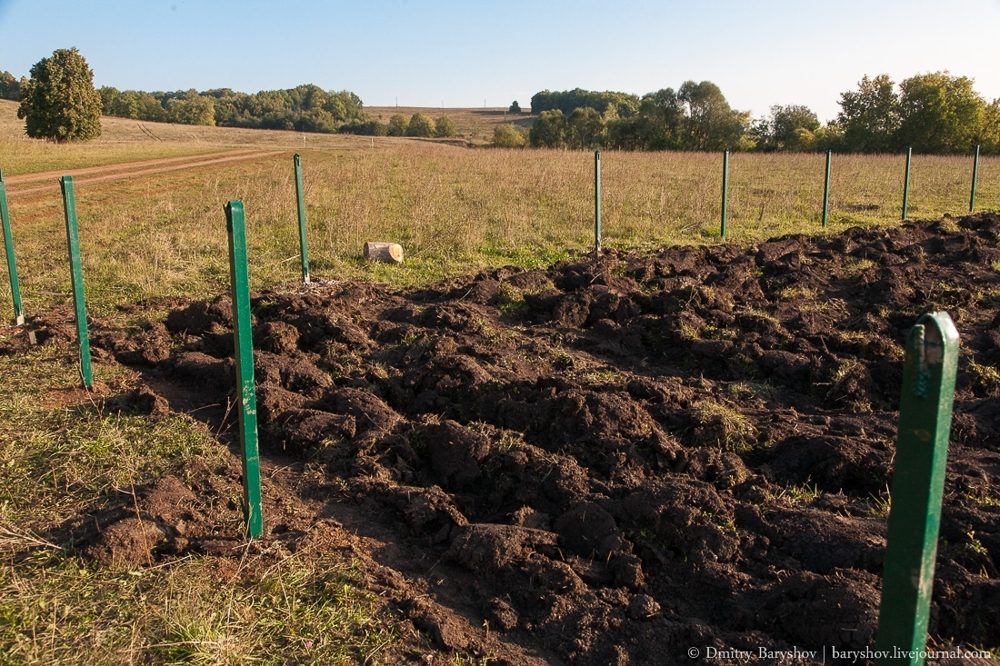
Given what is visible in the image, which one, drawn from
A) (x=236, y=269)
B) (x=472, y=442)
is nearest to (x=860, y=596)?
(x=472, y=442)

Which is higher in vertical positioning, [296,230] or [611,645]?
[296,230]

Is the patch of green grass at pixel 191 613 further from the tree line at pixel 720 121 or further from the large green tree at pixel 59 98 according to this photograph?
the large green tree at pixel 59 98

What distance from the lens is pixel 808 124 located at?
187 ft

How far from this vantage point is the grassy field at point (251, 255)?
284 centimetres

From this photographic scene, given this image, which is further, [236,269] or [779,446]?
[779,446]

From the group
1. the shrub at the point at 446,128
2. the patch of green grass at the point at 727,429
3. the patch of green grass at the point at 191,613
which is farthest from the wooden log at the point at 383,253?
the shrub at the point at 446,128

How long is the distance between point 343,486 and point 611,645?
1882 millimetres

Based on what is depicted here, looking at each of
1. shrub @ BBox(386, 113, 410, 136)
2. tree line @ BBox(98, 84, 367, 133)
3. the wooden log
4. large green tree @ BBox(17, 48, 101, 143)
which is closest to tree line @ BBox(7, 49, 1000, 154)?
large green tree @ BBox(17, 48, 101, 143)

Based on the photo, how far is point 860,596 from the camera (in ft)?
9.29

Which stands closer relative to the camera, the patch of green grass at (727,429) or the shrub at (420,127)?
the patch of green grass at (727,429)

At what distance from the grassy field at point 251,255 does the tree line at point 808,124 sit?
73.2 feet

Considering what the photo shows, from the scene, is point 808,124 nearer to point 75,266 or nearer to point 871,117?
point 871,117

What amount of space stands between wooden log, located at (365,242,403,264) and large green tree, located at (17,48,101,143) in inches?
1679

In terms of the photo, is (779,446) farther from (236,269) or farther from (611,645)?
(236,269)
